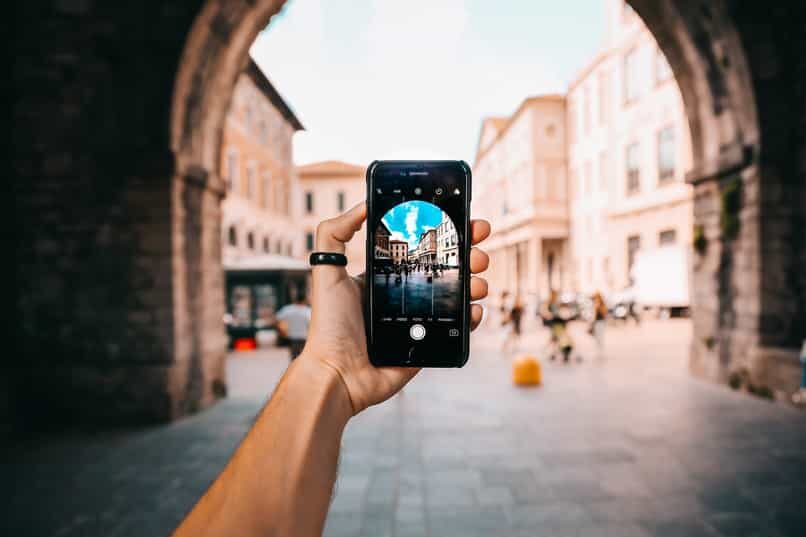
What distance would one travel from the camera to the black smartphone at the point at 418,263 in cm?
169

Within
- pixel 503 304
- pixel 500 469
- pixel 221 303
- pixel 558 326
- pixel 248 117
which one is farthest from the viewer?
pixel 248 117

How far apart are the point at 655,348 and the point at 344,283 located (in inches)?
577

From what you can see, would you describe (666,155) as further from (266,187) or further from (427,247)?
(427,247)

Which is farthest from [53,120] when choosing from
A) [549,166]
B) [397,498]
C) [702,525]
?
[549,166]

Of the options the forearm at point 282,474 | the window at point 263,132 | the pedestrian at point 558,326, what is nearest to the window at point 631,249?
the pedestrian at point 558,326

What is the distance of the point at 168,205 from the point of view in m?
7.02

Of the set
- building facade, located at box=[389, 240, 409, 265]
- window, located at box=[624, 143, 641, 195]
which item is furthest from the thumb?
window, located at box=[624, 143, 641, 195]

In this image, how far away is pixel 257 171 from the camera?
29594 mm

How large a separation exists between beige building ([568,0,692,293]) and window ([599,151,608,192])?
0.19 feet

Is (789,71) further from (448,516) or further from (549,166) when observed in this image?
(549,166)

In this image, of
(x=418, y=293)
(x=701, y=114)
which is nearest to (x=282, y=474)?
(x=418, y=293)

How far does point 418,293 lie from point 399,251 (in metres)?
0.16

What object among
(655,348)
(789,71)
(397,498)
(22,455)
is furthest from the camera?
(655,348)

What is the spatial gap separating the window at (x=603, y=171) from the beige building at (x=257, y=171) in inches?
791
